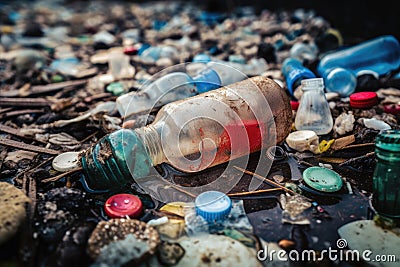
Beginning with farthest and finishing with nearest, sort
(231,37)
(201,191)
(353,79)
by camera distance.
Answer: (231,37) < (353,79) < (201,191)

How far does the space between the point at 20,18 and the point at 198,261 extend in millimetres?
7861

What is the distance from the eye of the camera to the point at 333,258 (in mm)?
1469

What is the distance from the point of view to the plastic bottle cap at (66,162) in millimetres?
1976

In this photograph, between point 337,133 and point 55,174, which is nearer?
point 55,174

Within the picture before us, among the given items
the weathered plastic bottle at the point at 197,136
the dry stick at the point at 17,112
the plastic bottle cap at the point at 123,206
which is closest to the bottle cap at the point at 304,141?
the weathered plastic bottle at the point at 197,136

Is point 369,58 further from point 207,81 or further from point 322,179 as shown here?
point 322,179

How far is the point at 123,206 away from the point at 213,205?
1.40 feet

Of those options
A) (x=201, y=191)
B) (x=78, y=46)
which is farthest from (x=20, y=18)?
(x=201, y=191)

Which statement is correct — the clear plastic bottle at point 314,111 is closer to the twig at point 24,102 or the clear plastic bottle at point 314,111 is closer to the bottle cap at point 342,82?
the bottle cap at point 342,82

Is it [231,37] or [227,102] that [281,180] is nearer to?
[227,102]

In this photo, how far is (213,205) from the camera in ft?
5.45

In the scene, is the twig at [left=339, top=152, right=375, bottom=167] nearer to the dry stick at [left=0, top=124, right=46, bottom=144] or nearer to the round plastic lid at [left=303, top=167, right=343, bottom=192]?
the round plastic lid at [left=303, top=167, right=343, bottom=192]

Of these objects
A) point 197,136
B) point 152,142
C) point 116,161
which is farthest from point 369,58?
point 116,161

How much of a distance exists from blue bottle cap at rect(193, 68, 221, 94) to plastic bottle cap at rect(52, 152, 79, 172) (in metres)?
1.00
